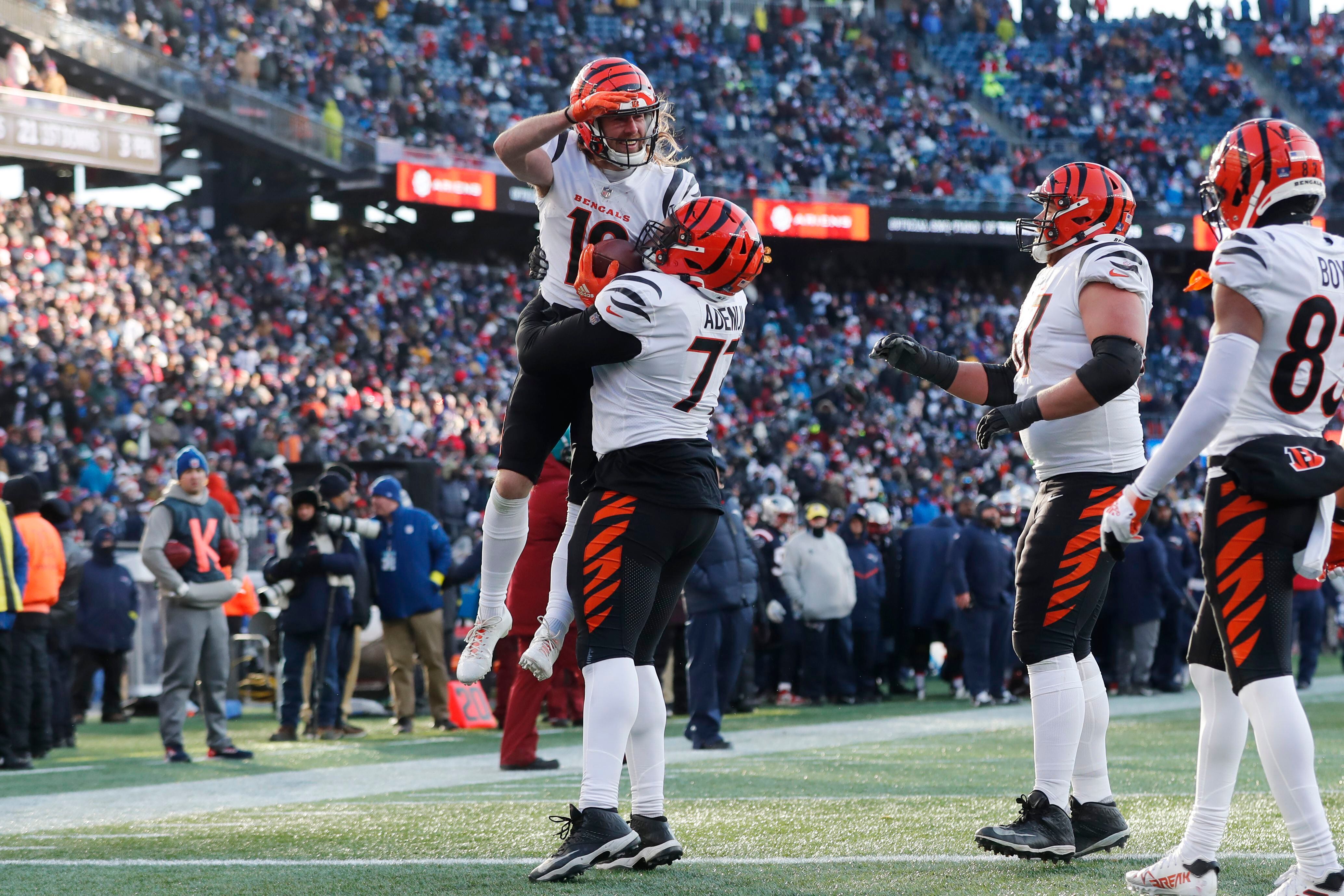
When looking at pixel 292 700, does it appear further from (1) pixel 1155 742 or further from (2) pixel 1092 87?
(2) pixel 1092 87

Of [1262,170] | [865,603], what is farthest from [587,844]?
[865,603]

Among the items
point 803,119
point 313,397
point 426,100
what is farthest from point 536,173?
point 803,119

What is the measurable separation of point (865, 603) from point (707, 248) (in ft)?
32.8

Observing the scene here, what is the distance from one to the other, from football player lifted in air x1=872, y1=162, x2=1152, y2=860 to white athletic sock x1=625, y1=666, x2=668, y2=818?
1.02 m

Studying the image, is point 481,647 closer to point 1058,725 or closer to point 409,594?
point 1058,725

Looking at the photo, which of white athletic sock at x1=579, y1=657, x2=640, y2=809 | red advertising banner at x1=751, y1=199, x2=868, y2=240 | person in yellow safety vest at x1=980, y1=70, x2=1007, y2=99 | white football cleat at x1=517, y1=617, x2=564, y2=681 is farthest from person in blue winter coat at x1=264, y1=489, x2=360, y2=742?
person in yellow safety vest at x1=980, y1=70, x2=1007, y2=99

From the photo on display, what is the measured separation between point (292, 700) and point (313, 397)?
38.0ft

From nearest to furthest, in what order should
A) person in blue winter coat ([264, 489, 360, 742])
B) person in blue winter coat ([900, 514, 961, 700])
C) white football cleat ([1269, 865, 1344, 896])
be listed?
white football cleat ([1269, 865, 1344, 896]) → person in blue winter coat ([264, 489, 360, 742]) → person in blue winter coat ([900, 514, 961, 700])

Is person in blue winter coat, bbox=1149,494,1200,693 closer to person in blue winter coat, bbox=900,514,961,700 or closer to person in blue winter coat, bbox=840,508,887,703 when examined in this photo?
person in blue winter coat, bbox=900,514,961,700

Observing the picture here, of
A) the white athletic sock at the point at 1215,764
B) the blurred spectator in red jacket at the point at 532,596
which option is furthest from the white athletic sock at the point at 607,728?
the blurred spectator in red jacket at the point at 532,596

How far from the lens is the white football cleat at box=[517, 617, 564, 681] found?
5191 millimetres

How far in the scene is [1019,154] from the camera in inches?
1416

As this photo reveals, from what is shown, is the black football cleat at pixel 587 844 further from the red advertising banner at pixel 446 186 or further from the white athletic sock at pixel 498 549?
the red advertising banner at pixel 446 186

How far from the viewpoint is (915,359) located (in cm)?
487
